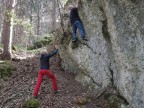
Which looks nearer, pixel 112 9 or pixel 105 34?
pixel 112 9

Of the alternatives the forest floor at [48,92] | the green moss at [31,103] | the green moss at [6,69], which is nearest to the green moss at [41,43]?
the green moss at [6,69]

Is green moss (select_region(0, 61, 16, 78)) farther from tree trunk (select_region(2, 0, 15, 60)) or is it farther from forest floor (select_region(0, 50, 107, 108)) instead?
tree trunk (select_region(2, 0, 15, 60))

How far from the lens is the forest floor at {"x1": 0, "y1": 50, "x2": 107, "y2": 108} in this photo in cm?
1013

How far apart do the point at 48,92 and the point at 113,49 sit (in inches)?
125

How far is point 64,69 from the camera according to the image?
1324 centimetres

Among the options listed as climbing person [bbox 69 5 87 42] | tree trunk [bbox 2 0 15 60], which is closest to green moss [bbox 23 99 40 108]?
climbing person [bbox 69 5 87 42]

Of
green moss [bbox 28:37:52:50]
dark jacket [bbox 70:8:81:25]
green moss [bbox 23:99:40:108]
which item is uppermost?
dark jacket [bbox 70:8:81:25]

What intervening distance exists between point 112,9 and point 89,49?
7.32 feet

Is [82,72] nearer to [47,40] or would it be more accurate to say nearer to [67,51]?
[67,51]

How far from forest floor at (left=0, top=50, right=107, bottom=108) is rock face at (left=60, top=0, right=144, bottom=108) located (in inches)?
23.9

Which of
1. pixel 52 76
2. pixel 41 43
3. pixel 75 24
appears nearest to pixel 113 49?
pixel 75 24

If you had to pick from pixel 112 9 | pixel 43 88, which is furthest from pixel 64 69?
pixel 112 9

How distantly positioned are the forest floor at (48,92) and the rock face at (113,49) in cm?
61

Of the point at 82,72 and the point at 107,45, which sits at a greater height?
the point at 107,45
